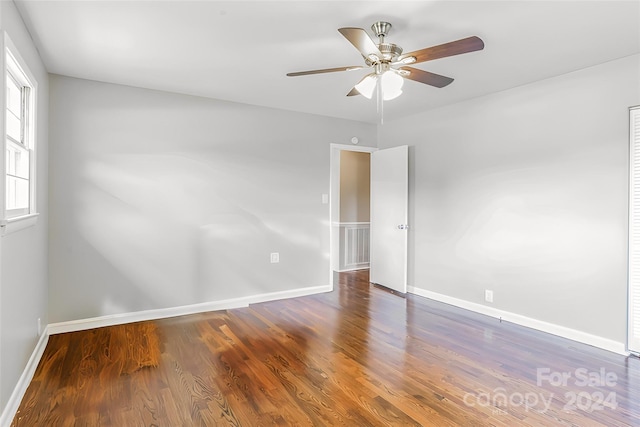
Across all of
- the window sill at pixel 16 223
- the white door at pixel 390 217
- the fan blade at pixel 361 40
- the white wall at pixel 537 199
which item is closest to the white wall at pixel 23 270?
the window sill at pixel 16 223

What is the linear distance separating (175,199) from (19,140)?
59.0 inches

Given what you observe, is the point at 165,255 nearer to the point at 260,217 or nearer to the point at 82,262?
the point at 82,262

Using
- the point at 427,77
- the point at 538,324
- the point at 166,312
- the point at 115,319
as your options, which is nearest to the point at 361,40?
the point at 427,77

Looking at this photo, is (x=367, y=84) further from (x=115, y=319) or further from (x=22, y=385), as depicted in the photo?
(x=115, y=319)

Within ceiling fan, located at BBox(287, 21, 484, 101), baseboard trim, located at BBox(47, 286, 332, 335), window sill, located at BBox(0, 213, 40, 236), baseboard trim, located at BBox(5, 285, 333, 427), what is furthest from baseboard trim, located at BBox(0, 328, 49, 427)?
ceiling fan, located at BBox(287, 21, 484, 101)

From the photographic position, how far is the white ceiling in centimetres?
213

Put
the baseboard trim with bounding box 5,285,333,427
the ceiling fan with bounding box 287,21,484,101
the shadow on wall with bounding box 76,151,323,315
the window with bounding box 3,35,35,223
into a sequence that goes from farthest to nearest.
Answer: the shadow on wall with bounding box 76,151,323,315, the window with bounding box 3,35,35,223, the baseboard trim with bounding box 5,285,333,427, the ceiling fan with bounding box 287,21,484,101

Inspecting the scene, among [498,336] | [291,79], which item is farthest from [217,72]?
[498,336]

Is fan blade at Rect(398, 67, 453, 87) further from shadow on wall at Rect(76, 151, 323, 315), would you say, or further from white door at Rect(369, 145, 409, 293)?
shadow on wall at Rect(76, 151, 323, 315)

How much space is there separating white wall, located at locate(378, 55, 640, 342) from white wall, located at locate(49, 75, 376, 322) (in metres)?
1.56

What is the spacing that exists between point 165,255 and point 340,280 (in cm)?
271

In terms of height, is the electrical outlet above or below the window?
below

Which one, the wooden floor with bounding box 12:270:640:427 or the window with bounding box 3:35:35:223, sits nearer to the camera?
the wooden floor with bounding box 12:270:640:427

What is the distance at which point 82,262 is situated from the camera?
11.0 feet
